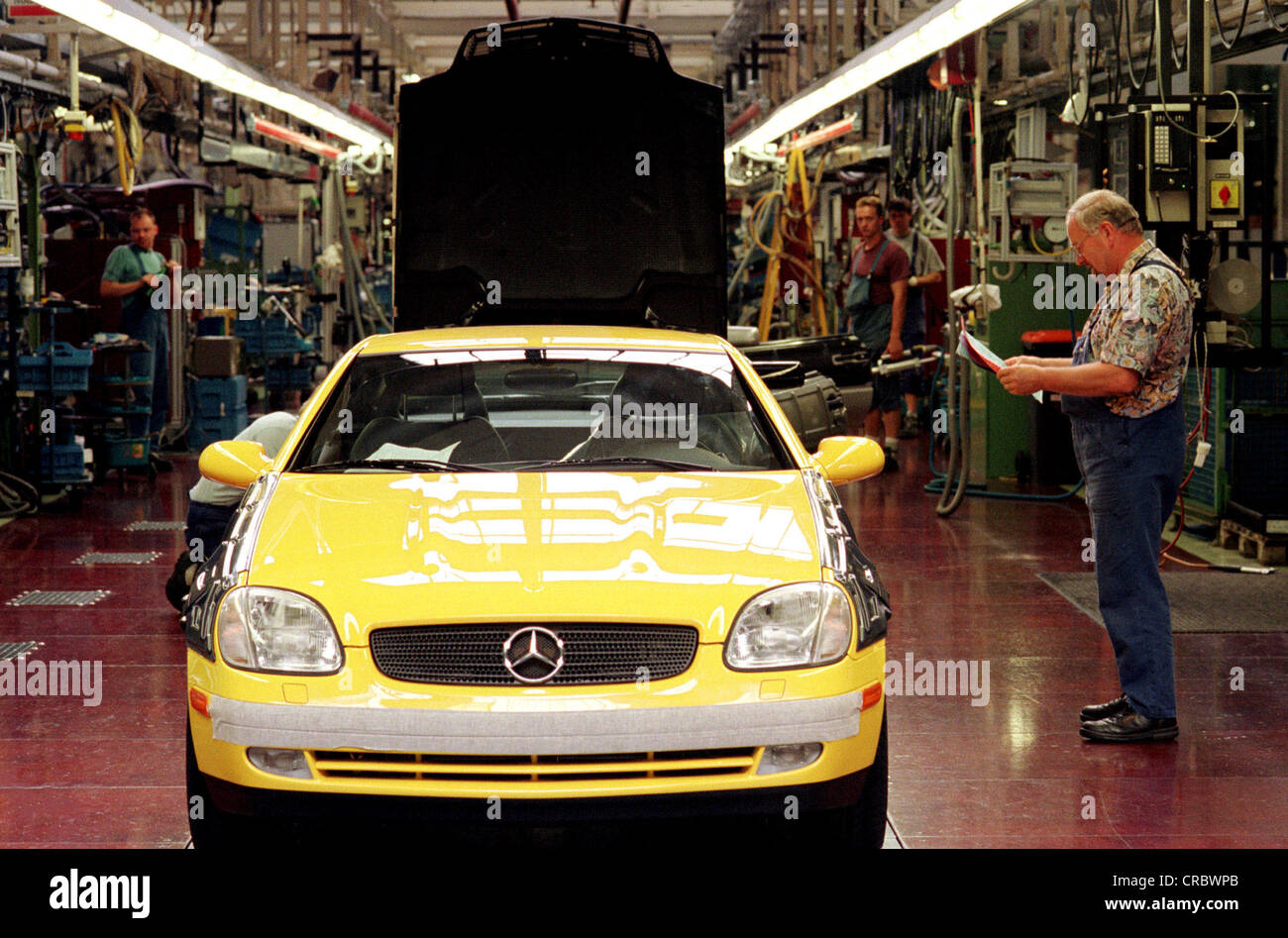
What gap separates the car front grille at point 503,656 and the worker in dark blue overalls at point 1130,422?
1939 mm

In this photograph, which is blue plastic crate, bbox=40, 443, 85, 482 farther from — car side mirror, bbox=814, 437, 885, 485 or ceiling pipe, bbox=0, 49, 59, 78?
car side mirror, bbox=814, 437, 885, 485

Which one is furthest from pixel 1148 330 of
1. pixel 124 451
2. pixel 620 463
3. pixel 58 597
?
pixel 124 451

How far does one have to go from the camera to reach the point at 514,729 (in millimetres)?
3002

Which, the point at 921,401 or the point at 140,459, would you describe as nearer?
the point at 140,459

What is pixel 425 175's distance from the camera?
25.1ft

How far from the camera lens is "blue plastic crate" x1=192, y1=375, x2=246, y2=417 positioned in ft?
41.8

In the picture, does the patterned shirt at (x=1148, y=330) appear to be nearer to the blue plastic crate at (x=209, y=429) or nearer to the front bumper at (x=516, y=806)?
the front bumper at (x=516, y=806)

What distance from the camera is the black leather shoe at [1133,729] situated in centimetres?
468


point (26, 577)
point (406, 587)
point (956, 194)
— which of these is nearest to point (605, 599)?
point (406, 587)

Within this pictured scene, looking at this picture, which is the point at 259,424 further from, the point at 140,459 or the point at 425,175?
the point at 140,459
